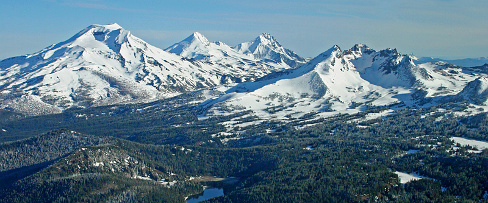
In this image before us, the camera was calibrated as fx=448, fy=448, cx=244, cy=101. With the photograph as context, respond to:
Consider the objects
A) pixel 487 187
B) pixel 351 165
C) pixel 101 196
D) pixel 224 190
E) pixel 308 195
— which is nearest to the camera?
pixel 487 187

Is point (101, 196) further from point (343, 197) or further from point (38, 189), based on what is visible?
point (343, 197)

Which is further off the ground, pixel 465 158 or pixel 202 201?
pixel 465 158

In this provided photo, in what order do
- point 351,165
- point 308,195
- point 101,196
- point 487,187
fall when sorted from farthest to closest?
1. point 351,165
2. point 101,196
3. point 308,195
4. point 487,187

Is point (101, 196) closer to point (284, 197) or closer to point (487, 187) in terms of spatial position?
point (284, 197)

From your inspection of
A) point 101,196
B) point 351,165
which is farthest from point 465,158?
point 101,196

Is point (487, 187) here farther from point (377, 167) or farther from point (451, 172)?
point (377, 167)

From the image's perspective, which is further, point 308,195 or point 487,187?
point 308,195

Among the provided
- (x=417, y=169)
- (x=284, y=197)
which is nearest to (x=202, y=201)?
(x=284, y=197)

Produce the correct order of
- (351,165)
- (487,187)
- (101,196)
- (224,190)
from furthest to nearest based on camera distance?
(224,190) → (351,165) → (101,196) → (487,187)

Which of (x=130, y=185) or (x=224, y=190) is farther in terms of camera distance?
(x=224, y=190)
